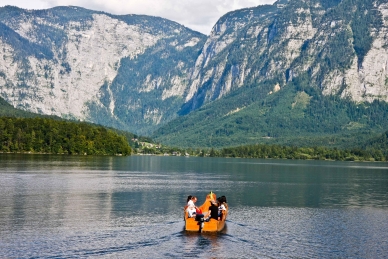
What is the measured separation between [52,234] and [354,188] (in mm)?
89476

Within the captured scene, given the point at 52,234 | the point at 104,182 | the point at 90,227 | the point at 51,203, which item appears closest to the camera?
the point at 52,234

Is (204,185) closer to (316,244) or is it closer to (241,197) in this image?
(241,197)

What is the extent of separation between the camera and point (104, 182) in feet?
436

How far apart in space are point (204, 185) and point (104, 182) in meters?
22.4

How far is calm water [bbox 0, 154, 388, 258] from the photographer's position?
6216cm

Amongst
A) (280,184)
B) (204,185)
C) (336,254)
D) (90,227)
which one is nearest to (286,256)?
(336,254)

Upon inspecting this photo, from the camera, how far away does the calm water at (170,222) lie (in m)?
62.2

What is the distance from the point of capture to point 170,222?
256ft

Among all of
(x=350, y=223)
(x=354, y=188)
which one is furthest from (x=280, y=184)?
(x=350, y=223)

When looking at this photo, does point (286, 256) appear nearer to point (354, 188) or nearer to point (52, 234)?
point (52, 234)

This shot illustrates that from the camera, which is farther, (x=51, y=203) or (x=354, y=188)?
(x=354, y=188)

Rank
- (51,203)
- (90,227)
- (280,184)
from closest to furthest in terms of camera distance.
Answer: (90,227) → (51,203) → (280,184)

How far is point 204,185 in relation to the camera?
137 metres

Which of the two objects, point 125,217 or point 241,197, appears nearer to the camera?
point 125,217
